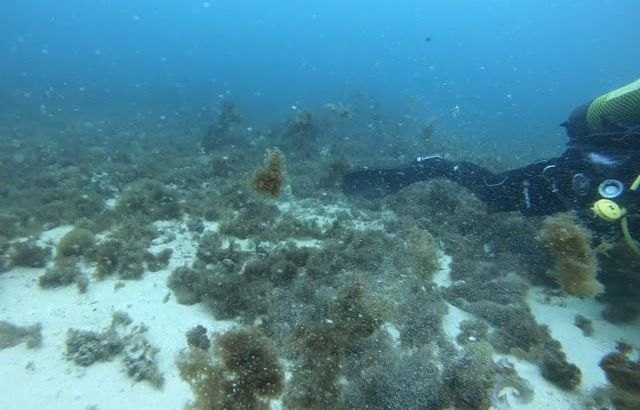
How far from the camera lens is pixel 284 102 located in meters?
36.8

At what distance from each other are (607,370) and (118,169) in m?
12.8

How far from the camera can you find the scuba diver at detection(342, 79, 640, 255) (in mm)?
4992

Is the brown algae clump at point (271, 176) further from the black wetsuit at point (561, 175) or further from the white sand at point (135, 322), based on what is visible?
the black wetsuit at point (561, 175)

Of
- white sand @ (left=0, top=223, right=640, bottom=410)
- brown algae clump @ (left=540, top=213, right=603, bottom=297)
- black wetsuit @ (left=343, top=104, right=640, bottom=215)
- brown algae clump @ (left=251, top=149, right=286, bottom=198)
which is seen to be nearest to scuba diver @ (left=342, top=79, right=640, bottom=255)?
black wetsuit @ (left=343, top=104, right=640, bottom=215)

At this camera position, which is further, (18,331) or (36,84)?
(36,84)

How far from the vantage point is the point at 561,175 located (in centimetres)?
621

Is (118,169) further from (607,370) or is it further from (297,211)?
(607,370)

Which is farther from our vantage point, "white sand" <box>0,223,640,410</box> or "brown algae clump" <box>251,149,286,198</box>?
"brown algae clump" <box>251,149,286,198</box>

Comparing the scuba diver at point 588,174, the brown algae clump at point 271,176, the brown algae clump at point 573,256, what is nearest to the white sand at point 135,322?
the brown algae clump at point 573,256

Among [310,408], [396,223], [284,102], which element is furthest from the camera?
[284,102]

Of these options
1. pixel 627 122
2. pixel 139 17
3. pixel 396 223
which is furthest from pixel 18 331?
pixel 139 17

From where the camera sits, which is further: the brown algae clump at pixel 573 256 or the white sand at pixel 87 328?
the brown algae clump at pixel 573 256

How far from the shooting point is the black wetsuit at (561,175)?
218 inches

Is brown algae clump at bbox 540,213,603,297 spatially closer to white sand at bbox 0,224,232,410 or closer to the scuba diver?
the scuba diver
